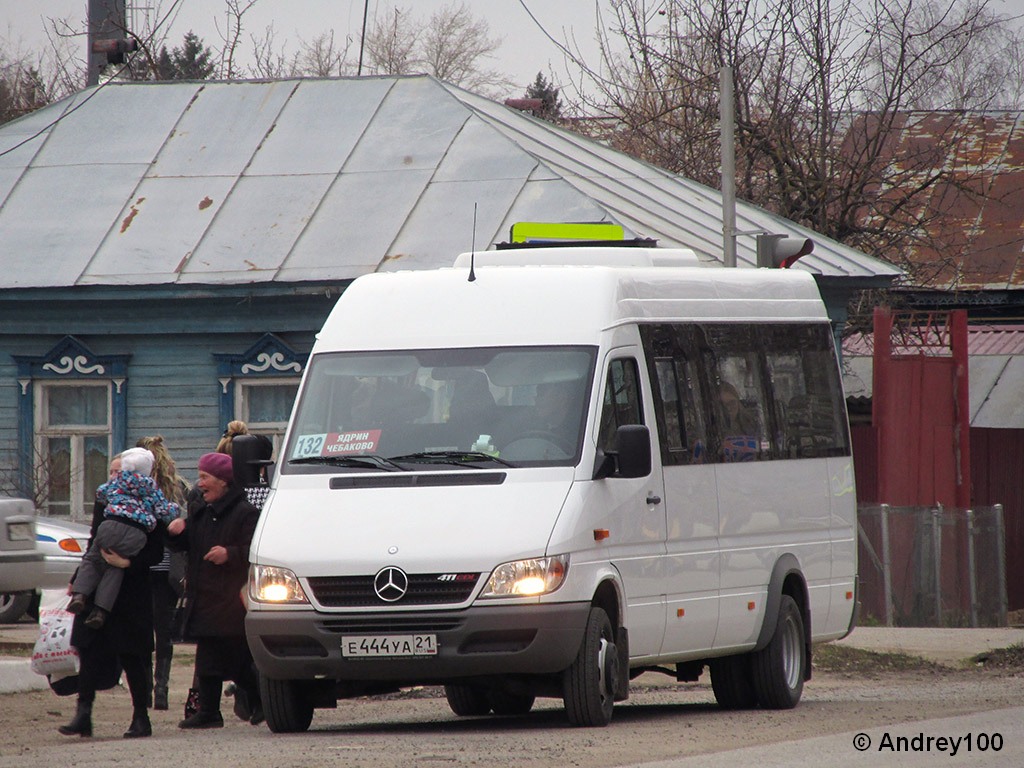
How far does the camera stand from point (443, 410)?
9.81 m

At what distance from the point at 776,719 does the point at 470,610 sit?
2.28m

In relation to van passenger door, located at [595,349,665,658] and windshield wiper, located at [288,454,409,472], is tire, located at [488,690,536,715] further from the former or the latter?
windshield wiper, located at [288,454,409,472]

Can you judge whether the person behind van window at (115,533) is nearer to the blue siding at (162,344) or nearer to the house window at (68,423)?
the blue siding at (162,344)

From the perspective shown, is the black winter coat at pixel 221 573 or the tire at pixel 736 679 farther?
the tire at pixel 736 679

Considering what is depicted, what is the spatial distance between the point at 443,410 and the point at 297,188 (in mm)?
11391

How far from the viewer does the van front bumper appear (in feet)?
29.7

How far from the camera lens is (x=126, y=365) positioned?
1998 cm

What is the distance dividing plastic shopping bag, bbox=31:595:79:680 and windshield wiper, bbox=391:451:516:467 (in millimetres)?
2345

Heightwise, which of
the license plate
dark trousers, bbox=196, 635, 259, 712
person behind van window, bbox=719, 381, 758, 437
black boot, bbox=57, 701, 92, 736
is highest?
person behind van window, bbox=719, 381, 758, 437

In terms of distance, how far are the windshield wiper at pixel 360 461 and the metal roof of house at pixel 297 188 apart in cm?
917

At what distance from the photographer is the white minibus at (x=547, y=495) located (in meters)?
9.11

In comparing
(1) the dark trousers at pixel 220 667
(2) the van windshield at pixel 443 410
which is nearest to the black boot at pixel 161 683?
(1) the dark trousers at pixel 220 667

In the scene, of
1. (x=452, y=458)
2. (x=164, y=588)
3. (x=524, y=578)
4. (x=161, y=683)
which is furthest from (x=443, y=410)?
(x=161, y=683)

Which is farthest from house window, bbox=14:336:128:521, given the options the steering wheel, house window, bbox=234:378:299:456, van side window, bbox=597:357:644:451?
the steering wheel
